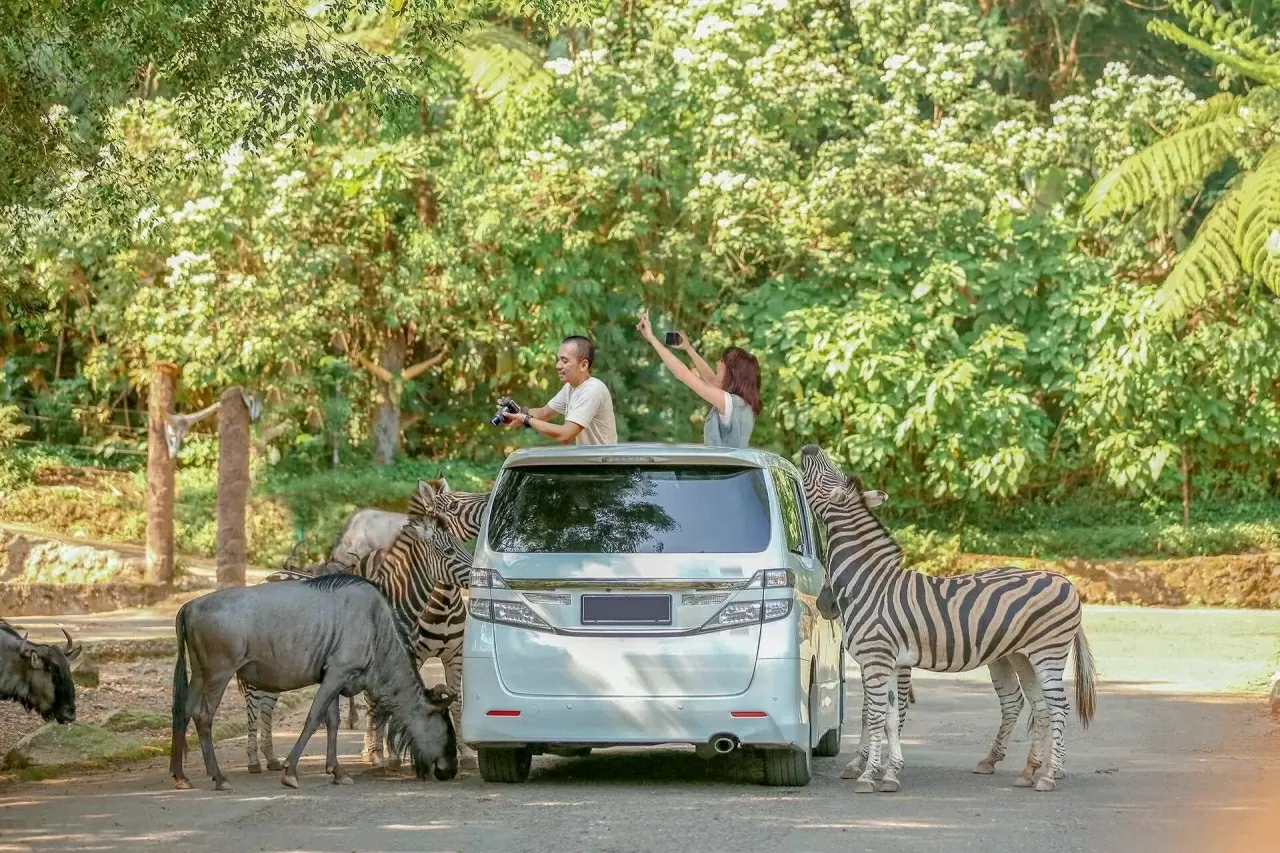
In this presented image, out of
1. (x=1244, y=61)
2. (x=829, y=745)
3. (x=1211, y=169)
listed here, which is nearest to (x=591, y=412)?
(x=829, y=745)

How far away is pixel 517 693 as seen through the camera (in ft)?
35.6

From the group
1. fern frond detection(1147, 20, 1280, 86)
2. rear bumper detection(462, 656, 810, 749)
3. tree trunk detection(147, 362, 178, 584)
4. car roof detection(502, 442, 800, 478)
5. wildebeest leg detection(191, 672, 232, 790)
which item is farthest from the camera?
tree trunk detection(147, 362, 178, 584)

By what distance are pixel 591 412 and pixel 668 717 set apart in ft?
10.2

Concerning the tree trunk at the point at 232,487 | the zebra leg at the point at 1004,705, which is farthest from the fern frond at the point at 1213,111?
the zebra leg at the point at 1004,705

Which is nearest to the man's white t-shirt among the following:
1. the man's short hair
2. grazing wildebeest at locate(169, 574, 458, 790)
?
the man's short hair

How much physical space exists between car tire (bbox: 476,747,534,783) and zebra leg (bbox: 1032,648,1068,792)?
297cm

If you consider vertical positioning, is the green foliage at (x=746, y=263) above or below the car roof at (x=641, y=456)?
above

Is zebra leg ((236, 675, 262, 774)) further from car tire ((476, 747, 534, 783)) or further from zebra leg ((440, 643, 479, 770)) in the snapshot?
car tire ((476, 747, 534, 783))

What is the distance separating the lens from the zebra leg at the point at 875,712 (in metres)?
11.4

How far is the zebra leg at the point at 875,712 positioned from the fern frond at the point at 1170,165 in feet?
55.6

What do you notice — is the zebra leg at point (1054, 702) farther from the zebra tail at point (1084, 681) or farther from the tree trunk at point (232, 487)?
the tree trunk at point (232, 487)

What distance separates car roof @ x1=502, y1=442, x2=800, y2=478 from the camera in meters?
11.2

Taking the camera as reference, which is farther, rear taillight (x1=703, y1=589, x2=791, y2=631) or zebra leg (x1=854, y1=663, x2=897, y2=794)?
zebra leg (x1=854, y1=663, x2=897, y2=794)

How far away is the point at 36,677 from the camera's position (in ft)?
41.6
